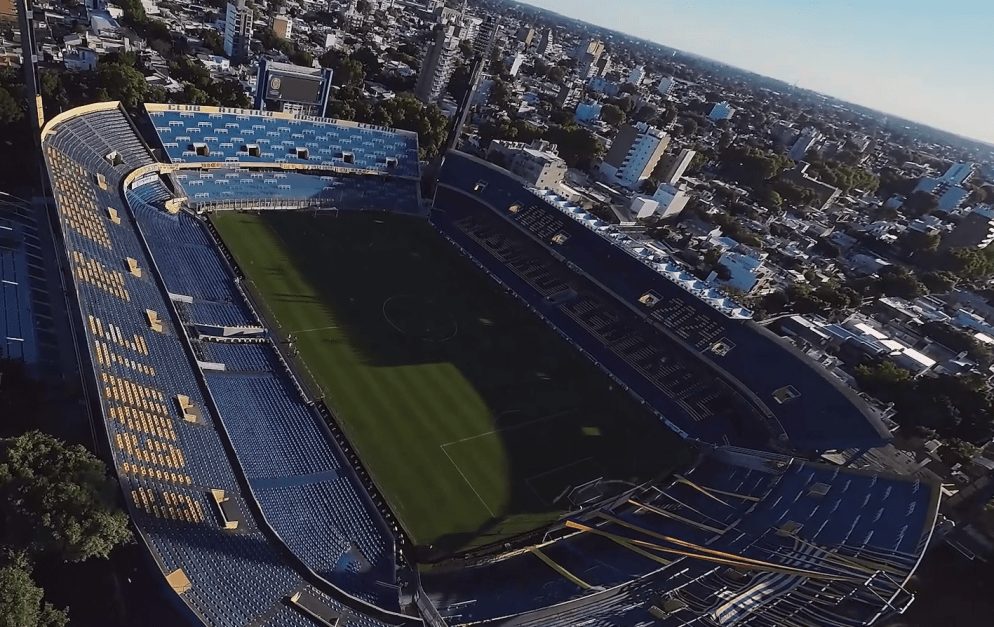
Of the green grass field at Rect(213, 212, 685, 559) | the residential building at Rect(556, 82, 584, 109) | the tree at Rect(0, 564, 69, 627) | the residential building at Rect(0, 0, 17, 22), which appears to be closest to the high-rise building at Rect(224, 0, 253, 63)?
Result: the residential building at Rect(0, 0, 17, 22)

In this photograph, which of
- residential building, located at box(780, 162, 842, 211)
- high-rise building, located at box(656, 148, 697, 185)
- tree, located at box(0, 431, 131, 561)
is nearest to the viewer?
tree, located at box(0, 431, 131, 561)

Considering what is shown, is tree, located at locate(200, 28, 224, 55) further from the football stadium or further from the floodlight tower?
Answer: the floodlight tower

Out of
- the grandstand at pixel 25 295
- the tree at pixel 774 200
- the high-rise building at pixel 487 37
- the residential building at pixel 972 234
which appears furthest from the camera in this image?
the tree at pixel 774 200

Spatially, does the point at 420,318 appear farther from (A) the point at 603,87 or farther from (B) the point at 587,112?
(A) the point at 603,87

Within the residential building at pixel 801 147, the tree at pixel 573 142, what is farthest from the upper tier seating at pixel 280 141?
the residential building at pixel 801 147

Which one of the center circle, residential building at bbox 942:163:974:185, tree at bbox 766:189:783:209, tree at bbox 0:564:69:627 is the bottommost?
the center circle

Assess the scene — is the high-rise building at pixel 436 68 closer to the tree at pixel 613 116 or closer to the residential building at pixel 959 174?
the tree at pixel 613 116

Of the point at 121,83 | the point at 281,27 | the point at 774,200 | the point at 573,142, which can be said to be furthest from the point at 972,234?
the point at 281,27

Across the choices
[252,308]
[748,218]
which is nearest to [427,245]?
[252,308]
